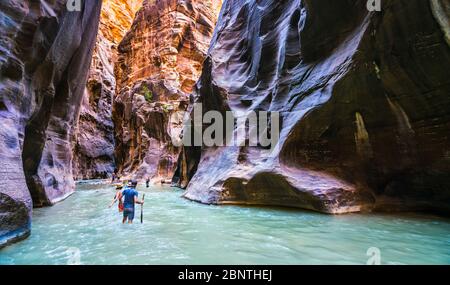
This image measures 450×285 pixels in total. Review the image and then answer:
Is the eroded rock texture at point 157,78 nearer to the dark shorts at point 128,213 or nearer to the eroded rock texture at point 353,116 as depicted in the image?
the eroded rock texture at point 353,116

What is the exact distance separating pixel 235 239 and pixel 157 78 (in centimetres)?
3047

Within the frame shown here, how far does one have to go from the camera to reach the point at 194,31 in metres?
36.3

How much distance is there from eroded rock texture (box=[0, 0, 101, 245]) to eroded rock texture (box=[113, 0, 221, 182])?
44.7 ft

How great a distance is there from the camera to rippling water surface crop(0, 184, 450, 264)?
4594 millimetres

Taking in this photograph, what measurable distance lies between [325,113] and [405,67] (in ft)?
8.87

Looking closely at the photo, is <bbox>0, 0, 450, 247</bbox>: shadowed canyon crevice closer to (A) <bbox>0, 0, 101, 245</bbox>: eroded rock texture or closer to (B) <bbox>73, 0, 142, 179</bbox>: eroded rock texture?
(A) <bbox>0, 0, 101, 245</bbox>: eroded rock texture

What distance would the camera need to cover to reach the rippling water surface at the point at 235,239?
4.59 metres

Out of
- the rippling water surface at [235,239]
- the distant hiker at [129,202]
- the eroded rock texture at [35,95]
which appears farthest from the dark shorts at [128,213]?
the eroded rock texture at [35,95]

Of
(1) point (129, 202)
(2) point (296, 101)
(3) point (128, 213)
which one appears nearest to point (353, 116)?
(2) point (296, 101)

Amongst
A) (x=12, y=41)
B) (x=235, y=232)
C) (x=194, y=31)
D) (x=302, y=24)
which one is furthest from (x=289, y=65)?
(x=194, y=31)

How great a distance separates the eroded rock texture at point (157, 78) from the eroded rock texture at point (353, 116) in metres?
17.5

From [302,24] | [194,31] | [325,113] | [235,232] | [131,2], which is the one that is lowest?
[235,232]

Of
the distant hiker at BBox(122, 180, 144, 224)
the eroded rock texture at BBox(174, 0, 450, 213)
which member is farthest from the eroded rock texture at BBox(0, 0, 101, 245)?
the eroded rock texture at BBox(174, 0, 450, 213)
